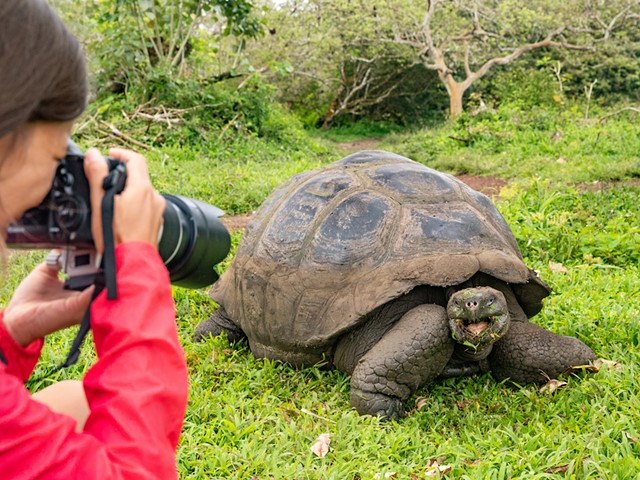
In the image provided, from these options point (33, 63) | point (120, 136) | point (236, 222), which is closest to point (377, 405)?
point (33, 63)

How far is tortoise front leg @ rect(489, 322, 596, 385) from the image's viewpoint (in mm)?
2709

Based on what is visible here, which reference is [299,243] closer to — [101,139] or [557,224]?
[557,224]

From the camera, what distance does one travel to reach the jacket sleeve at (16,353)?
1342mm

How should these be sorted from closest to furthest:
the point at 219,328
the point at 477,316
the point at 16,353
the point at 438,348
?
the point at 16,353 < the point at 477,316 < the point at 438,348 < the point at 219,328

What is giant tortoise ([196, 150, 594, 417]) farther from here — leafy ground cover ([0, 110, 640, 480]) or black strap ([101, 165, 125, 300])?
black strap ([101, 165, 125, 300])

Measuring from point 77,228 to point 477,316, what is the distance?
5.70 feet

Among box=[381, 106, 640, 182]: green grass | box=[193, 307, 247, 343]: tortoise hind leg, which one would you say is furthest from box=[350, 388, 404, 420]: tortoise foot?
box=[381, 106, 640, 182]: green grass

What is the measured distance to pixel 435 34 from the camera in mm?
14695

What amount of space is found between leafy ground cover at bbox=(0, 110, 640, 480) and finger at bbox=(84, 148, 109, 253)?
8.2 inches

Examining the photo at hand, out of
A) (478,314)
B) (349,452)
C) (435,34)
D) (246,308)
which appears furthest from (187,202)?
(435,34)

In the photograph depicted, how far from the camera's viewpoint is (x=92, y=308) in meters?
1.07

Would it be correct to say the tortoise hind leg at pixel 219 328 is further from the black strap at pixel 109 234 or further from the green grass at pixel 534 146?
the green grass at pixel 534 146

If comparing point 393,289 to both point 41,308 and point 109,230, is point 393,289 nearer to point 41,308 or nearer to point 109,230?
point 41,308

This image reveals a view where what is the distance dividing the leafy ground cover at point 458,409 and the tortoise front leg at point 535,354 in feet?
0.19
